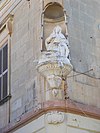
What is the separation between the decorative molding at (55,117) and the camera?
1309cm

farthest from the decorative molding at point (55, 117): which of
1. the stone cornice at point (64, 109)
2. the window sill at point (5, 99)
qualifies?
the window sill at point (5, 99)

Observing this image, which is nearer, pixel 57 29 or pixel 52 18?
pixel 57 29

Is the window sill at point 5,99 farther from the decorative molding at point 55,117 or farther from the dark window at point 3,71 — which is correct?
the decorative molding at point 55,117

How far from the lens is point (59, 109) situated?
13203 mm

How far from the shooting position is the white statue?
1375 cm

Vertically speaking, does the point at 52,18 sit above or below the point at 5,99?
above

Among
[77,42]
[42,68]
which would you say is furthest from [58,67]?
[77,42]

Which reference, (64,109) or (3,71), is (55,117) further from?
(3,71)

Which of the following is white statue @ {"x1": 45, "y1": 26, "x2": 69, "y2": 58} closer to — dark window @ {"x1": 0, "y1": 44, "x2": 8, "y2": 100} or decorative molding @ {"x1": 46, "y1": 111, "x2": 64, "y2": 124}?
decorative molding @ {"x1": 46, "y1": 111, "x2": 64, "y2": 124}

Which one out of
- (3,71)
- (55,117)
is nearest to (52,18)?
(3,71)

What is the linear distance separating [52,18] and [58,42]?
108 cm

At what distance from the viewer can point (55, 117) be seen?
43.0 feet

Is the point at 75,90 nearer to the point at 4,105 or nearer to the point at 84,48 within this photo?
the point at 84,48

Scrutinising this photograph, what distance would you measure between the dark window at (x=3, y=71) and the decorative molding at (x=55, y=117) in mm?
2909
